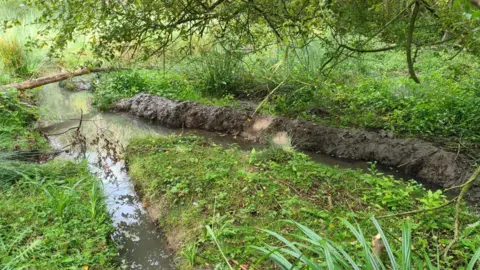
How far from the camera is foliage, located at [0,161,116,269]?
99.5 inches

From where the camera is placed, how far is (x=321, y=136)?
18.6ft

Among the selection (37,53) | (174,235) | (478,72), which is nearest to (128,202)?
(174,235)

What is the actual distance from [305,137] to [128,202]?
9.92 ft

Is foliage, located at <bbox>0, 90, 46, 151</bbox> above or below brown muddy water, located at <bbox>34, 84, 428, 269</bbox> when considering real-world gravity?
above

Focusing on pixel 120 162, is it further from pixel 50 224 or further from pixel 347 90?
pixel 347 90

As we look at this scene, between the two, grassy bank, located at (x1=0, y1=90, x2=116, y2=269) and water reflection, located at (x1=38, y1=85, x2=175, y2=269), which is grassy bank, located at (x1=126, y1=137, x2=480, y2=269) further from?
grassy bank, located at (x1=0, y1=90, x2=116, y2=269)

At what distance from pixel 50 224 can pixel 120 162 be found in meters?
2.13

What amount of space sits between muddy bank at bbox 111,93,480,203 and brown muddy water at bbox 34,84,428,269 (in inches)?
6.7

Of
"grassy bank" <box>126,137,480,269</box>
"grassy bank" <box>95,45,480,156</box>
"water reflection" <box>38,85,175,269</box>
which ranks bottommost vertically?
"water reflection" <box>38,85,175,269</box>

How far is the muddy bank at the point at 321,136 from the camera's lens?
4.46m

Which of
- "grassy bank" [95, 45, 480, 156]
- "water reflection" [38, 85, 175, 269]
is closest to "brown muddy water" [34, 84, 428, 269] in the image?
"water reflection" [38, 85, 175, 269]

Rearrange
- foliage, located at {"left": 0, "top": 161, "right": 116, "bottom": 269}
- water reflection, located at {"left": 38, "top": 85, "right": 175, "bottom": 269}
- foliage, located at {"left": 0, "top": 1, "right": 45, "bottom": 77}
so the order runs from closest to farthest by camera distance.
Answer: foliage, located at {"left": 0, "top": 161, "right": 116, "bottom": 269} → water reflection, located at {"left": 38, "top": 85, "right": 175, "bottom": 269} → foliage, located at {"left": 0, "top": 1, "right": 45, "bottom": 77}

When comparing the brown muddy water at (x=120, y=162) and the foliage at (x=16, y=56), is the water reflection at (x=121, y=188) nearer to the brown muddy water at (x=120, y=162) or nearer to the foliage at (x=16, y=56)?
the brown muddy water at (x=120, y=162)

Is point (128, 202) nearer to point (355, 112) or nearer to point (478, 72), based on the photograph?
point (355, 112)
